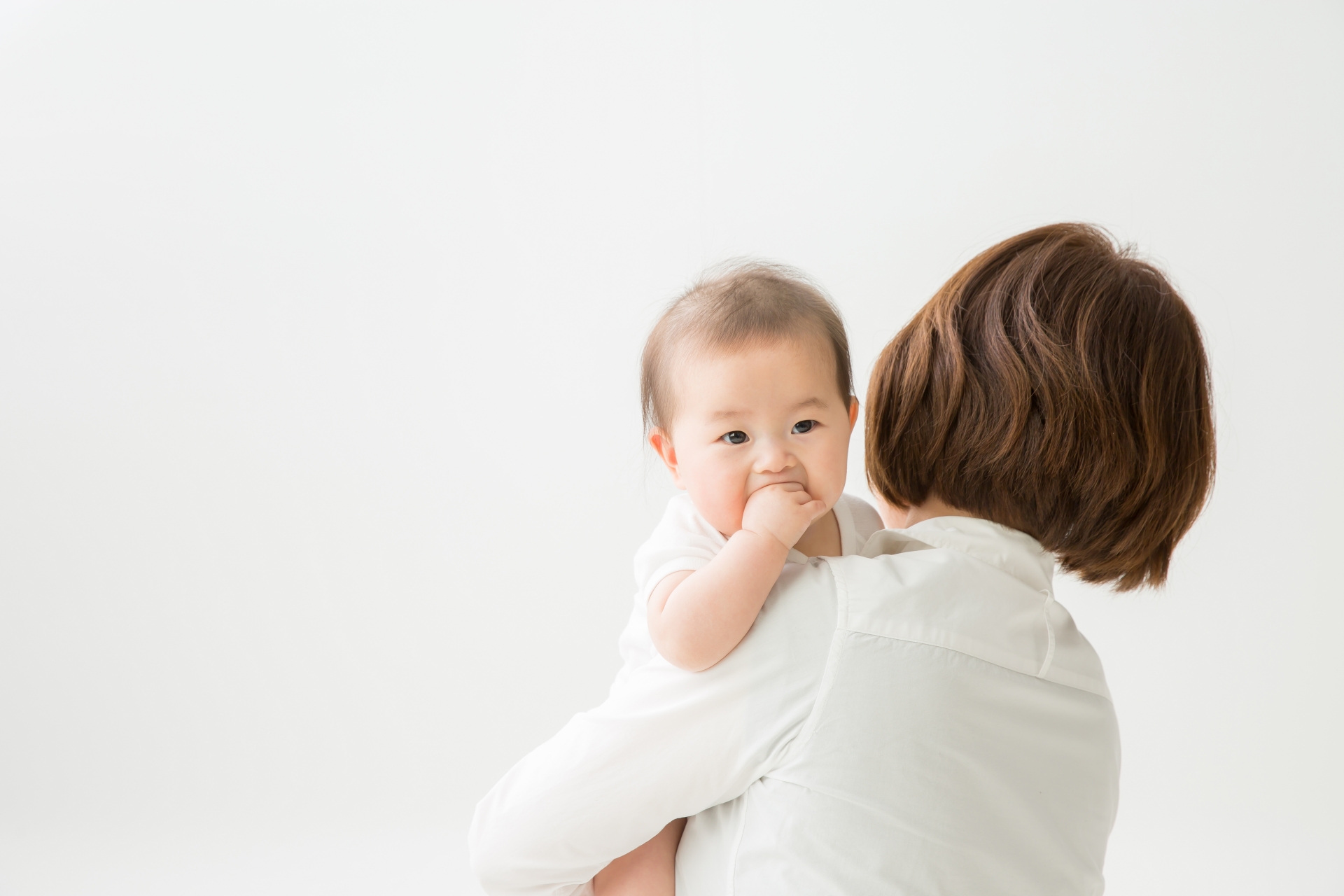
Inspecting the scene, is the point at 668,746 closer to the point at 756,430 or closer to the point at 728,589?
the point at 728,589

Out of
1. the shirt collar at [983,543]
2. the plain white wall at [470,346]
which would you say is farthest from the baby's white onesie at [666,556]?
the plain white wall at [470,346]

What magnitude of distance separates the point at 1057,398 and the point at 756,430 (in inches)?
11.4

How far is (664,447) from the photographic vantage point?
1.18m

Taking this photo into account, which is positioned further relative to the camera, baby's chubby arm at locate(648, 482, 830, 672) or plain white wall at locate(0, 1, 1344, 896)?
plain white wall at locate(0, 1, 1344, 896)

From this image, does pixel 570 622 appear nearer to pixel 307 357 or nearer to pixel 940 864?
pixel 307 357

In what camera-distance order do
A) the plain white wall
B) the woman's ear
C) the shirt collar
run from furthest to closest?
the plain white wall → the woman's ear → the shirt collar

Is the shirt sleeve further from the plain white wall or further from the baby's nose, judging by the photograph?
the plain white wall

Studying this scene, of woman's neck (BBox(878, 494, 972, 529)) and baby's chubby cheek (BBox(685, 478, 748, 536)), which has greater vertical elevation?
baby's chubby cheek (BBox(685, 478, 748, 536))

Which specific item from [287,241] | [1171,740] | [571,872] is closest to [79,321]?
[287,241]

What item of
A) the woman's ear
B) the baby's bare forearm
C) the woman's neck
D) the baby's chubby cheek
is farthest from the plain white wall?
the baby's bare forearm

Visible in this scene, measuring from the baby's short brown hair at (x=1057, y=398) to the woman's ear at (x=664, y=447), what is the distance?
0.71ft

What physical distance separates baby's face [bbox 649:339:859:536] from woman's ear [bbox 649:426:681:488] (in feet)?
0.24

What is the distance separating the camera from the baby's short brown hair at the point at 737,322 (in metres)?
1.09

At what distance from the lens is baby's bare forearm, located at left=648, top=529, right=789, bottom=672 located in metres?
0.90
